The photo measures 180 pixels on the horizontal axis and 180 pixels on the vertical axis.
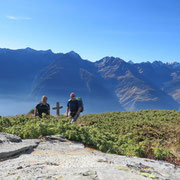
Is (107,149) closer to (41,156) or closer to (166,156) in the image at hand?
(166,156)

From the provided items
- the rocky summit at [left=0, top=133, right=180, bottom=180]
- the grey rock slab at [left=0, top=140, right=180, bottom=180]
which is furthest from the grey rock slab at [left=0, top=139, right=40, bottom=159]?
the grey rock slab at [left=0, top=140, right=180, bottom=180]

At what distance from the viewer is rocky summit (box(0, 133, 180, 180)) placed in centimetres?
316

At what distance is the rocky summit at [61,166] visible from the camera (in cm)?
316

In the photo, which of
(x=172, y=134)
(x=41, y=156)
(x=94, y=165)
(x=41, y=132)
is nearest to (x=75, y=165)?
(x=94, y=165)

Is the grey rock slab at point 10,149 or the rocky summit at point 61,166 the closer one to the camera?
the rocky summit at point 61,166

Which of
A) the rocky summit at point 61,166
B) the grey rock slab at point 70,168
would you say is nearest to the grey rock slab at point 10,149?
the rocky summit at point 61,166

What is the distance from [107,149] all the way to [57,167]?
123 inches

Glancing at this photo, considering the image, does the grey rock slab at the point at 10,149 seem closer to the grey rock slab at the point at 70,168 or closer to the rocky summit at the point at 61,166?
the rocky summit at the point at 61,166

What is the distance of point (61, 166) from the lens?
3.74m

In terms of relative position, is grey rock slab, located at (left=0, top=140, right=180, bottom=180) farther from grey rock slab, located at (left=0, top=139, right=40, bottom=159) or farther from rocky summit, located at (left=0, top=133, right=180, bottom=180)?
grey rock slab, located at (left=0, top=139, right=40, bottom=159)

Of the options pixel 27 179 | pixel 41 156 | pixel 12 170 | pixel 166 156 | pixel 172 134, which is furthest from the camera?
pixel 172 134

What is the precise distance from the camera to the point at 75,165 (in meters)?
3.82

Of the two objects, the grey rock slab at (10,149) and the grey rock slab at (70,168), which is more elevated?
the grey rock slab at (10,149)

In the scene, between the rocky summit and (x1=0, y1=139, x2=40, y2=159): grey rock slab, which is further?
(x1=0, y1=139, x2=40, y2=159): grey rock slab
